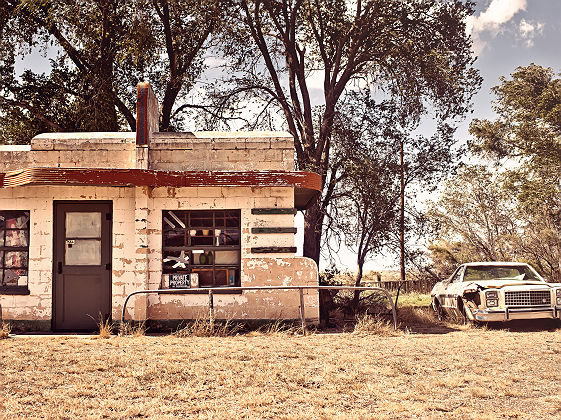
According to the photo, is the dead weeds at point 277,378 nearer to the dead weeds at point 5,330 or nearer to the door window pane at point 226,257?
the dead weeds at point 5,330

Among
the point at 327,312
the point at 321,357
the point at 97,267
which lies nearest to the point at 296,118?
the point at 327,312

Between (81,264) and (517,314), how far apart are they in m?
9.08

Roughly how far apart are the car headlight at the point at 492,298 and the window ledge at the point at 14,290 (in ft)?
31.1

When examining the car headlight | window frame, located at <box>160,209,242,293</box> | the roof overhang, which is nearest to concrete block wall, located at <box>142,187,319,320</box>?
window frame, located at <box>160,209,242,293</box>

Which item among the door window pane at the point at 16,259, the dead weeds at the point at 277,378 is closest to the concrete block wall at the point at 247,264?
the dead weeds at the point at 277,378

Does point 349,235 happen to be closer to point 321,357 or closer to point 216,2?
point 216,2

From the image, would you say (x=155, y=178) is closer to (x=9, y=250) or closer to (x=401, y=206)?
(x=9, y=250)

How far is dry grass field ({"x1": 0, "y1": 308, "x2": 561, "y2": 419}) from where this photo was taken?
6.86 m

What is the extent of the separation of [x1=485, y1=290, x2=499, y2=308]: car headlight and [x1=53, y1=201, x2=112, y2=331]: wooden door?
7872 mm

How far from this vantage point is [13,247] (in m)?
13.2

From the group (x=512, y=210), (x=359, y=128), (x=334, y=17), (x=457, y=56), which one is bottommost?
(x=512, y=210)

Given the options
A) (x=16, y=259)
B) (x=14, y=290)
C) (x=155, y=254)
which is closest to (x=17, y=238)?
(x=16, y=259)

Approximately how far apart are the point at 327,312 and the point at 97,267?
5.48m

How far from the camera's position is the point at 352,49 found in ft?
65.6
